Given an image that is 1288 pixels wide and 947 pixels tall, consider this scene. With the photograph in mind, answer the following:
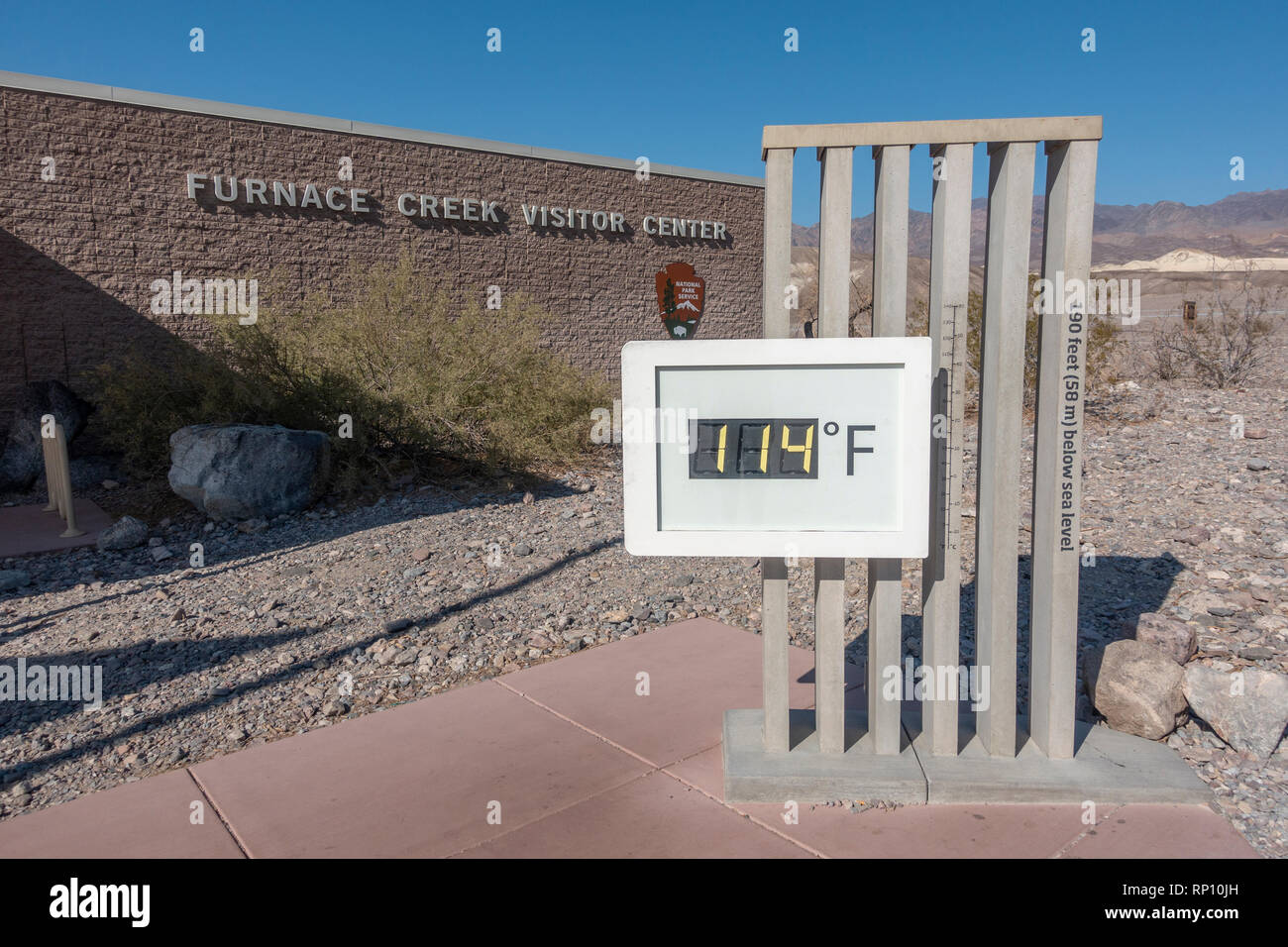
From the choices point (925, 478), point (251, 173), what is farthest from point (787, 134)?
point (251, 173)

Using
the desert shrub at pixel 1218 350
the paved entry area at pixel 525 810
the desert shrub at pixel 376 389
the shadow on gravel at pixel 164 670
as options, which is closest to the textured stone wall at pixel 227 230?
the desert shrub at pixel 376 389

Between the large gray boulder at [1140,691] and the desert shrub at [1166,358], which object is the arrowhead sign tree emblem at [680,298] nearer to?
the desert shrub at [1166,358]

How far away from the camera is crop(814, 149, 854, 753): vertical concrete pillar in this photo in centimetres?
284

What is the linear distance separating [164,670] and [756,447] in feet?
11.4

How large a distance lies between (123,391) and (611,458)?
541 centimetres

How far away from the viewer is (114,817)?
3010mm

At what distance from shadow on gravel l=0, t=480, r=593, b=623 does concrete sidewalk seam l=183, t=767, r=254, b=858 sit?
280 cm

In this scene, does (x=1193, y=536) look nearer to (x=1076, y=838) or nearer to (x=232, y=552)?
(x=1076, y=838)

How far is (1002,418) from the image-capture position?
2895 millimetres

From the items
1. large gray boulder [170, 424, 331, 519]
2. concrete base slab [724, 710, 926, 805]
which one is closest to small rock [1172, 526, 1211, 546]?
concrete base slab [724, 710, 926, 805]

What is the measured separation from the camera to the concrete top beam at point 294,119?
11.8 meters

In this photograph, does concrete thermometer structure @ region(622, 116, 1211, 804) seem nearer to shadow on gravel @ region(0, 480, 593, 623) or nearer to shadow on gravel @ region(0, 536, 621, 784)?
shadow on gravel @ region(0, 536, 621, 784)

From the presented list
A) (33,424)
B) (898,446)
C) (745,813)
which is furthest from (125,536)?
(898,446)

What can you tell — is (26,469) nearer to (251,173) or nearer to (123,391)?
(123,391)
